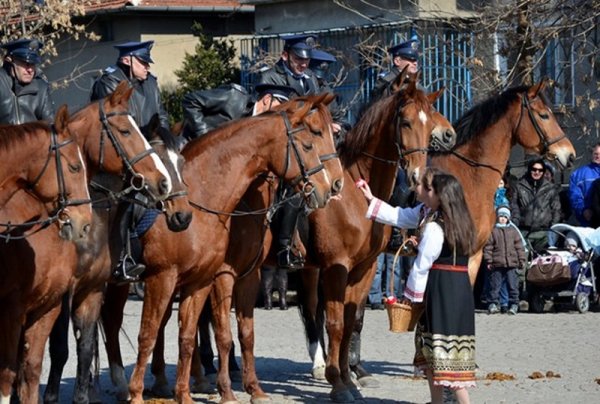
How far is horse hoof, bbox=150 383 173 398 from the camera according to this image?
12852mm

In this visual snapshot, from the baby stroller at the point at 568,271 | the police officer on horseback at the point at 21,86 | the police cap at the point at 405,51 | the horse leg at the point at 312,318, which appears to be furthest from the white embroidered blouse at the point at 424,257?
the baby stroller at the point at 568,271

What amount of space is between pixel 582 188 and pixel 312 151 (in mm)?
10649

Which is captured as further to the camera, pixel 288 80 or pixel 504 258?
pixel 504 258

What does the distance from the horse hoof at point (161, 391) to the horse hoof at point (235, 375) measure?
1317 mm

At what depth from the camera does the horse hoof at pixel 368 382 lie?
13797 mm

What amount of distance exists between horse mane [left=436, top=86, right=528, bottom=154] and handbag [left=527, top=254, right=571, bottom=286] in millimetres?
6317

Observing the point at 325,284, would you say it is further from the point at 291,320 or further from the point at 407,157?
the point at 291,320

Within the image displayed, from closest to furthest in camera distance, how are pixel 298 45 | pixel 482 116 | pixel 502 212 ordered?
1. pixel 298 45
2. pixel 482 116
3. pixel 502 212

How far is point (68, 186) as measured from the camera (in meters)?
9.59

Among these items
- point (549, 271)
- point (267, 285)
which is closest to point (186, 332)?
point (267, 285)

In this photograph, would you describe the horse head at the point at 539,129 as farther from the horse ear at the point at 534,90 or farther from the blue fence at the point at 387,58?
the blue fence at the point at 387,58

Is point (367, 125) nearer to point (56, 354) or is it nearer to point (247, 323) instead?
point (247, 323)

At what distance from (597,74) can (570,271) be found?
15.1 feet

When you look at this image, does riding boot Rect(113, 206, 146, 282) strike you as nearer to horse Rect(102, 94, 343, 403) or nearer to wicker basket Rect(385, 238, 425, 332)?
horse Rect(102, 94, 343, 403)
